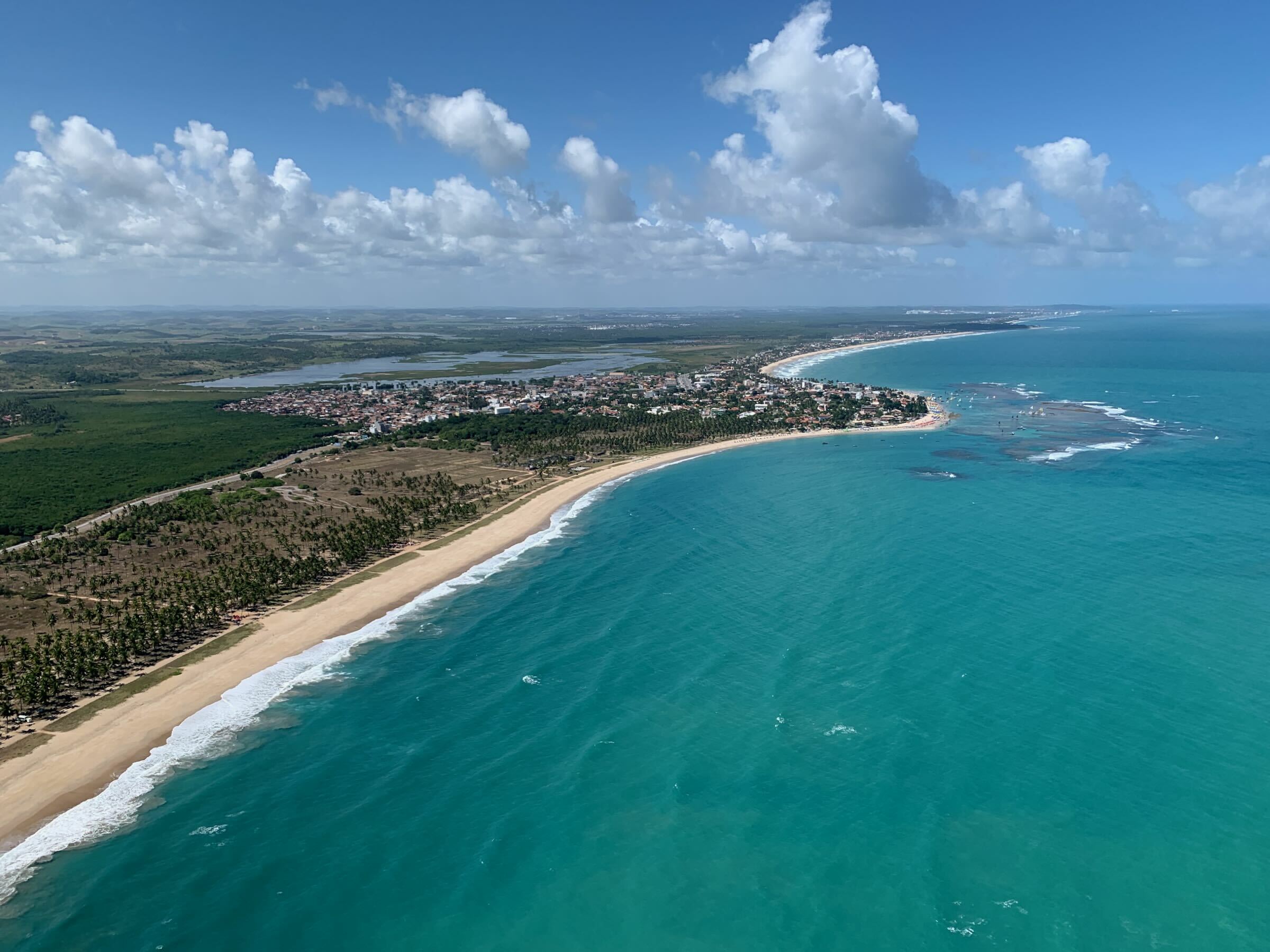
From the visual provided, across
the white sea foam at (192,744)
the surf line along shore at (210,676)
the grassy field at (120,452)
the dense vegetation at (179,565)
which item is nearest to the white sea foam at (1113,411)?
the surf line along shore at (210,676)

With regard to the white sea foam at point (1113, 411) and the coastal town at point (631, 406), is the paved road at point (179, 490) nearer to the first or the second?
the coastal town at point (631, 406)

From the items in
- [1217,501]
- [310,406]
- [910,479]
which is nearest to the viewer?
[1217,501]

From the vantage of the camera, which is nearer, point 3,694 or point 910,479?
point 3,694

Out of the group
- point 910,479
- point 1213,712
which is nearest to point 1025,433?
point 910,479

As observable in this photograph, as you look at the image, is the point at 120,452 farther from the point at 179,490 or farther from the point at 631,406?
the point at 631,406

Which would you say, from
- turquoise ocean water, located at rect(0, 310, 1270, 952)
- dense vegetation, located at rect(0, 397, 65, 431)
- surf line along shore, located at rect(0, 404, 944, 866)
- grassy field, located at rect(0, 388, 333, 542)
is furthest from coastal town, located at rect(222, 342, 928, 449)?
turquoise ocean water, located at rect(0, 310, 1270, 952)

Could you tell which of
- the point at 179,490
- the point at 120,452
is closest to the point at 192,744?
the point at 179,490

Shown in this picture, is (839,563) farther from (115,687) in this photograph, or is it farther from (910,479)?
(115,687)
